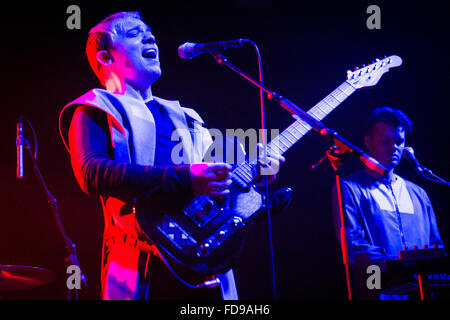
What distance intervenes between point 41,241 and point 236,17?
7.74 ft

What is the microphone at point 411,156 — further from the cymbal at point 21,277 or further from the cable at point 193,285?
the cymbal at point 21,277

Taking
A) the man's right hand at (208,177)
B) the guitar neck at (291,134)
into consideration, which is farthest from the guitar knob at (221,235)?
the guitar neck at (291,134)

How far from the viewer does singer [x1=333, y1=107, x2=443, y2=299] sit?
3.12 meters

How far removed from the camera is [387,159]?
3488mm

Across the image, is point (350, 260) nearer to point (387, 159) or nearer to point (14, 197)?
point (387, 159)

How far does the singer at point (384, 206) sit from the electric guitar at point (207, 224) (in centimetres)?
104

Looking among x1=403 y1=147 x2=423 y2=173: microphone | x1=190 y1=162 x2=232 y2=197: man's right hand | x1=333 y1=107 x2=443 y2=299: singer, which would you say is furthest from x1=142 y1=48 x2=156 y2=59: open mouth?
x1=403 y1=147 x2=423 y2=173: microphone

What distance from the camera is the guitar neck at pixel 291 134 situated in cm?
237

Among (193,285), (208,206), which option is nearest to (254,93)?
(208,206)

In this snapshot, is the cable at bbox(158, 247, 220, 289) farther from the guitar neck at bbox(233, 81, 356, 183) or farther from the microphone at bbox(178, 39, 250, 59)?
the microphone at bbox(178, 39, 250, 59)

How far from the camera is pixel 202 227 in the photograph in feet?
6.91

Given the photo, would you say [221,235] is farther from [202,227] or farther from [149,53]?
[149,53]

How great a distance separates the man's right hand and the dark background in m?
1.35
